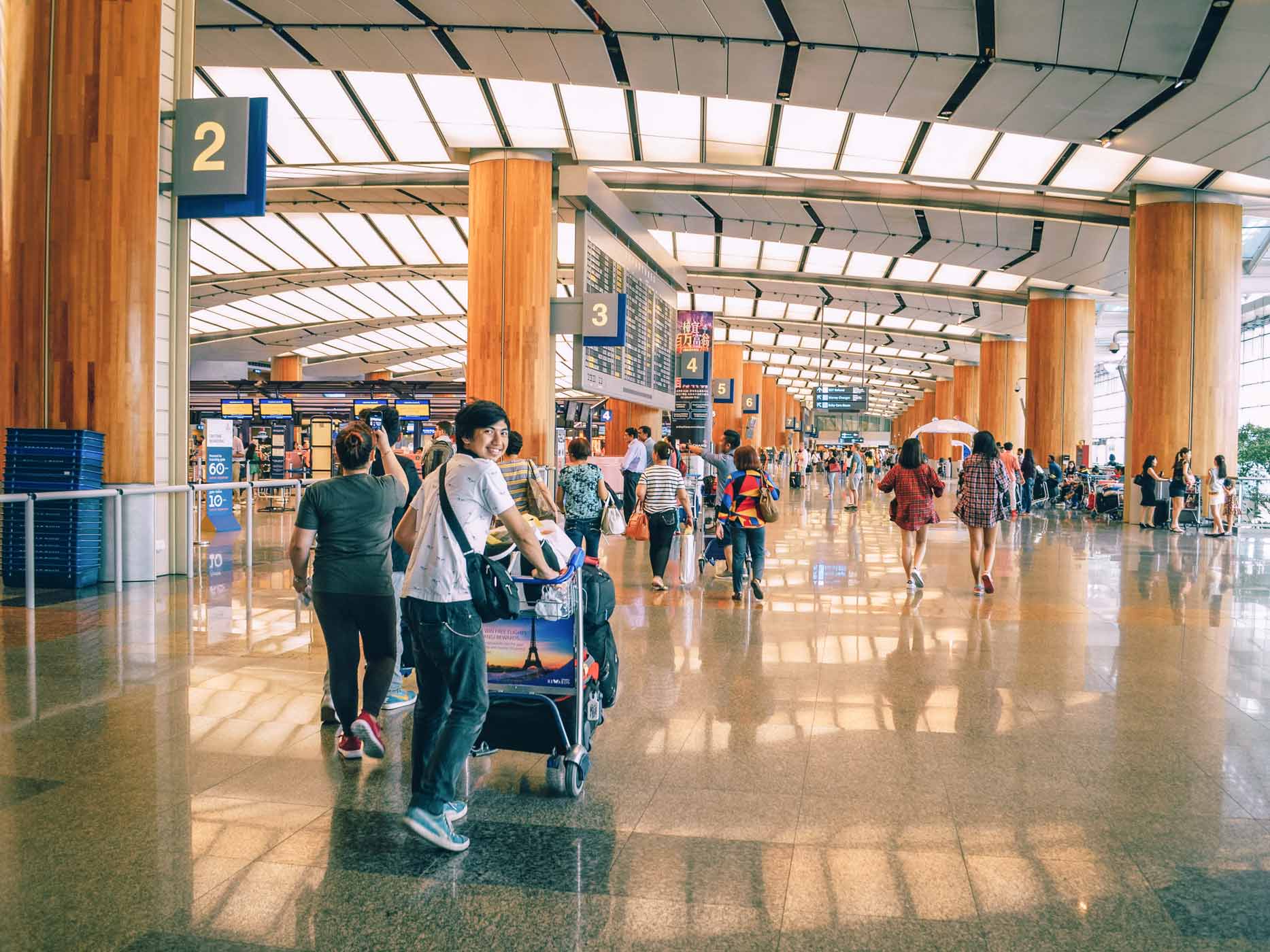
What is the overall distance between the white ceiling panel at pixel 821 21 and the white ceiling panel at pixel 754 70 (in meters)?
0.50

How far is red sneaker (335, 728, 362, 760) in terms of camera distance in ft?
14.3

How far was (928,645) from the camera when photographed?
7.15m

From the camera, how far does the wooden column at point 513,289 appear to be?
16531 mm

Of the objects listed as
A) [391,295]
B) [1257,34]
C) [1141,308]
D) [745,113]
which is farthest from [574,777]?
[391,295]

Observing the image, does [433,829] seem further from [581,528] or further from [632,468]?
[632,468]

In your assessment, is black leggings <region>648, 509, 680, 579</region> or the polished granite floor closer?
the polished granite floor

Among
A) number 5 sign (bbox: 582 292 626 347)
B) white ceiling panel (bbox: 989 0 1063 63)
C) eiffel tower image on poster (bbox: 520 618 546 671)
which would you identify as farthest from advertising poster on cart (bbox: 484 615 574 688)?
number 5 sign (bbox: 582 292 626 347)

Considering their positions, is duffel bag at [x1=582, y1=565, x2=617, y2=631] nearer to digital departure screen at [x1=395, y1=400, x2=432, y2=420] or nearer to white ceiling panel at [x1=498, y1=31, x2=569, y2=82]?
white ceiling panel at [x1=498, y1=31, x2=569, y2=82]

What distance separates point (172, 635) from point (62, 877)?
4182mm

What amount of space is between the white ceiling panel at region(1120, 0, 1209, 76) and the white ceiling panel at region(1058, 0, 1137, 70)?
10 cm

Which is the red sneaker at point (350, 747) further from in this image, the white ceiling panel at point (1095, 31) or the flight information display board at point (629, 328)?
the flight information display board at point (629, 328)

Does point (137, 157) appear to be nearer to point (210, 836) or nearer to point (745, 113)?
point (210, 836)

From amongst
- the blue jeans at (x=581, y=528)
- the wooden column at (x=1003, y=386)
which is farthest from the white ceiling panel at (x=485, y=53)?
the wooden column at (x=1003, y=386)

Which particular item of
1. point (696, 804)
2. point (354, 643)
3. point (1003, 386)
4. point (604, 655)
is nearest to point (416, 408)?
point (1003, 386)
